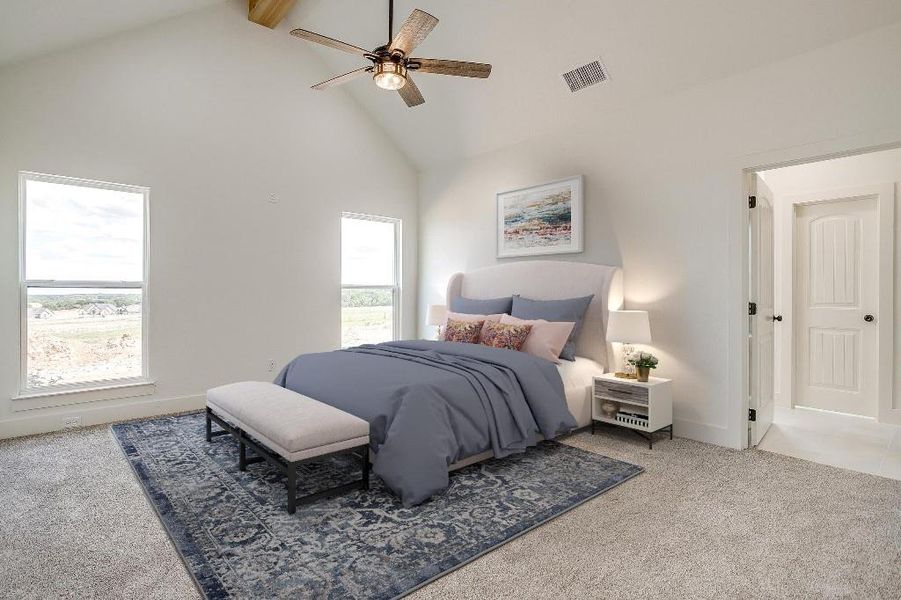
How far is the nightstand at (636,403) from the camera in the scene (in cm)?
354

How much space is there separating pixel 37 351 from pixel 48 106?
1894 millimetres

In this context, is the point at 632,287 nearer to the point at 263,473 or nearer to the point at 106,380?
the point at 263,473

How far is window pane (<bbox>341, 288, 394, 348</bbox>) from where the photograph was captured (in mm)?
5754

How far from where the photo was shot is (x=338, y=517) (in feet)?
7.98

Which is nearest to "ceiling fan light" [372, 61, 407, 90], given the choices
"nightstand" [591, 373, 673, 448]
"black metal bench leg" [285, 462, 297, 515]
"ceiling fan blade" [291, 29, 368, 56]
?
"ceiling fan blade" [291, 29, 368, 56]

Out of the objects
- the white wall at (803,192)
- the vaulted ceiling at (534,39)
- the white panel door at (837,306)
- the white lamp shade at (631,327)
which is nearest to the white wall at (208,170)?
the vaulted ceiling at (534,39)

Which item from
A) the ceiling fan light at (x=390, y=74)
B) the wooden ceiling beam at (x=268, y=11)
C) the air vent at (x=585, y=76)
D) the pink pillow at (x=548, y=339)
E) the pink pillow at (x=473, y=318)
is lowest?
the pink pillow at (x=548, y=339)

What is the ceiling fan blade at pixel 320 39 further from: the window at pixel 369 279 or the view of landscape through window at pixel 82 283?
the window at pixel 369 279

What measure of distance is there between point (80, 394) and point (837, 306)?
6.60 meters

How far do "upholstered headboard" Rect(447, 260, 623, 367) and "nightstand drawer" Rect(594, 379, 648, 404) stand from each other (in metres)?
0.36

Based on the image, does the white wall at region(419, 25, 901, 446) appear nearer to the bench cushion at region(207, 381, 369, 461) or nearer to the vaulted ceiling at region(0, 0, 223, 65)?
the bench cushion at region(207, 381, 369, 461)

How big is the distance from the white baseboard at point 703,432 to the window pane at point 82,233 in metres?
4.66

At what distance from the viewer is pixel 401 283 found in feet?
20.3

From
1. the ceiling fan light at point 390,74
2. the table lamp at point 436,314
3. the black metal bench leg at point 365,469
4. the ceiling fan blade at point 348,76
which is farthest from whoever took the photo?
the table lamp at point 436,314
